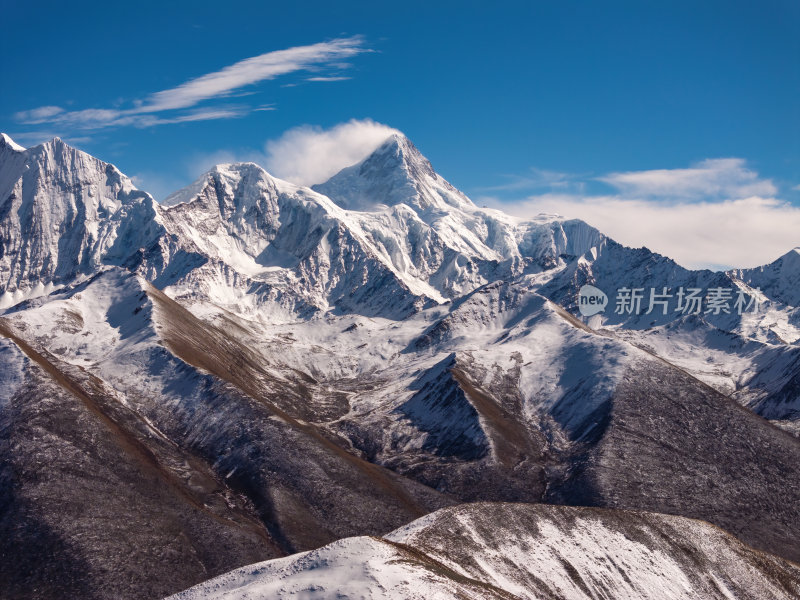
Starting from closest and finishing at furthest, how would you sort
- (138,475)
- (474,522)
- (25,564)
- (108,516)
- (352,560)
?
(352,560)
(474,522)
(25,564)
(108,516)
(138,475)

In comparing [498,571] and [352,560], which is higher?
[352,560]

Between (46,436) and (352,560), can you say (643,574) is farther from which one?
(46,436)

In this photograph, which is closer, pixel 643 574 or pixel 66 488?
pixel 643 574

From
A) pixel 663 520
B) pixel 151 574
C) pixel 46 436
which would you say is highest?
pixel 46 436

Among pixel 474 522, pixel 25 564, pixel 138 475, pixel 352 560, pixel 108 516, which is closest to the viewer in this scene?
pixel 352 560

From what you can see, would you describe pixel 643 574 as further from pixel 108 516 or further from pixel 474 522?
pixel 108 516

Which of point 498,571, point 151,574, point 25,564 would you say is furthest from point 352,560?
point 25,564
